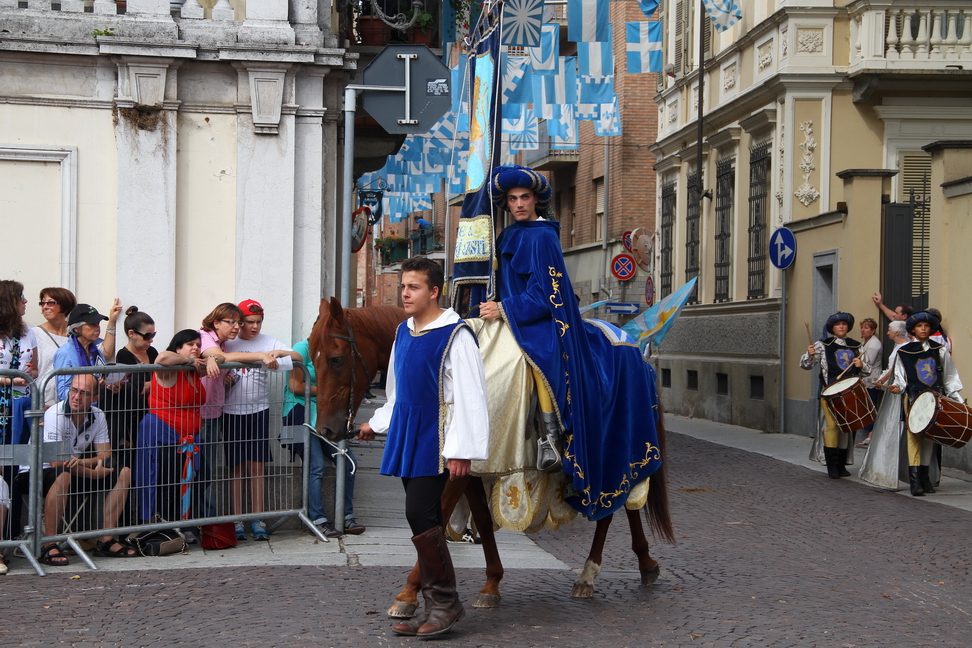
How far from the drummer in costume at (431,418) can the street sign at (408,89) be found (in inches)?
169

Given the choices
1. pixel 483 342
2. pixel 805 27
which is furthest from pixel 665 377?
pixel 483 342

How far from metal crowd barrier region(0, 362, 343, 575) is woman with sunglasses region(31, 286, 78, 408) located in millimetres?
827

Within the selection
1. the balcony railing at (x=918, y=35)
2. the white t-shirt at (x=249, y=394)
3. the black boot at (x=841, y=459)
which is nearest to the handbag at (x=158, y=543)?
the white t-shirt at (x=249, y=394)

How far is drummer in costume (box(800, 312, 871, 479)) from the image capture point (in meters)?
12.9

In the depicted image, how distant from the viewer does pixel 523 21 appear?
15773 millimetres

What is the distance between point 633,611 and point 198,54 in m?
6.63

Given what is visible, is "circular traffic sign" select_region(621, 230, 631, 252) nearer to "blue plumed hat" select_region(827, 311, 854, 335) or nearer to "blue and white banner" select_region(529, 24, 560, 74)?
"blue and white banner" select_region(529, 24, 560, 74)

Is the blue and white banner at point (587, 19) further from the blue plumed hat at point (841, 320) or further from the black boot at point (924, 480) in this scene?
the black boot at point (924, 480)

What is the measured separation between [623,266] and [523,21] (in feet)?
30.0

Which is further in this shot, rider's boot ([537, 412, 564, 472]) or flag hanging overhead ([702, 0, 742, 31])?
flag hanging overhead ([702, 0, 742, 31])

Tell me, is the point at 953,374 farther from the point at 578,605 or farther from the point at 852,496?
the point at 578,605

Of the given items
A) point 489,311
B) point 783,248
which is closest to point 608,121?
point 783,248

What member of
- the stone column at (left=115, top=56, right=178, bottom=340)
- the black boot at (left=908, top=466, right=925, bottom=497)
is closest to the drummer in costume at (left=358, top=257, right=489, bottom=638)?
the stone column at (left=115, top=56, right=178, bottom=340)

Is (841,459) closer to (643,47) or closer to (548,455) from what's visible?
(643,47)
